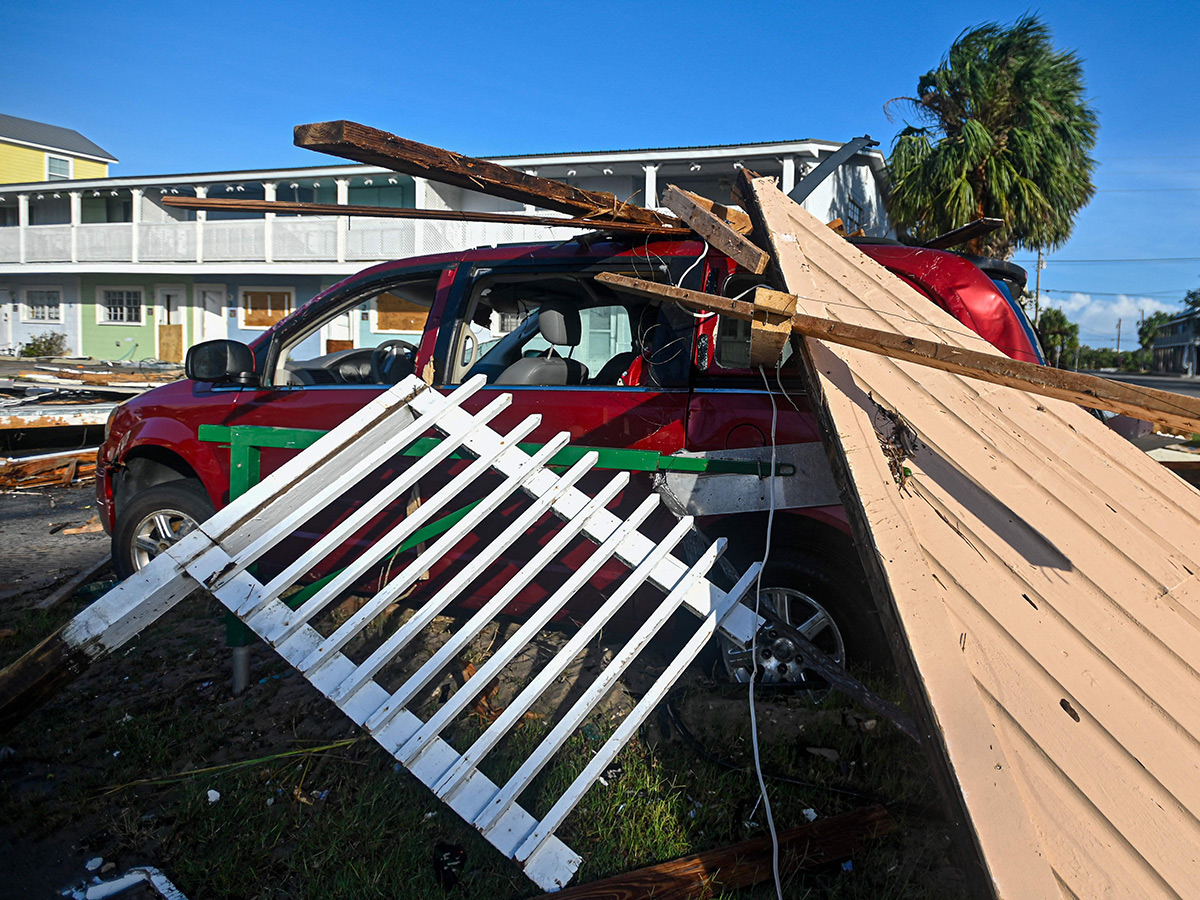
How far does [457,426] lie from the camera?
2.96 meters

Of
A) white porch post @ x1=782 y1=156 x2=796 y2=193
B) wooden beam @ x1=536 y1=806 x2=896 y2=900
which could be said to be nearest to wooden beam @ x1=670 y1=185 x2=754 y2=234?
wooden beam @ x1=536 y1=806 x2=896 y2=900

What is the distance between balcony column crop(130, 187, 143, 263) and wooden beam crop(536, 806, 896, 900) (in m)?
25.0

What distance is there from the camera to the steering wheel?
4328 millimetres

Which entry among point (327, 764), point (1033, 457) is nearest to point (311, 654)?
point (327, 764)

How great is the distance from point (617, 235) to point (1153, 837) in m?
2.90

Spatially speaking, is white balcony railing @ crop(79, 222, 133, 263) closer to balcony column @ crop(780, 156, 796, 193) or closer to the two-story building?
the two-story building

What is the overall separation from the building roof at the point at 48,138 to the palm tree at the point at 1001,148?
123ft

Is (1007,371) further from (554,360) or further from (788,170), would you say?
(788,170)

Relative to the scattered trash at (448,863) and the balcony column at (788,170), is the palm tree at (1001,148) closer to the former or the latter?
the balcony column at (788,170)

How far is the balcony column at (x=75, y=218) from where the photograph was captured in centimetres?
2308

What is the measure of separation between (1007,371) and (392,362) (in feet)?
→ 10.6

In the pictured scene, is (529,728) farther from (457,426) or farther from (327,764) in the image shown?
(457,426)

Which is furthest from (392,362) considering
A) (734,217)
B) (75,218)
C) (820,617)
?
(75,218)

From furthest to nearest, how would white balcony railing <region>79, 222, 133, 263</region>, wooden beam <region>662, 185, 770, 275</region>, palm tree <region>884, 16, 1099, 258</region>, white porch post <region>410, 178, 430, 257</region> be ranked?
white balcony railing <region>79, 222, 133, 263</region>
white porch post <region>410, 178, 430, 257</region>
palm tree <region>884, 16, 1099, 258</region>
wooden beam <region>662, 185, 770, 275</region>
